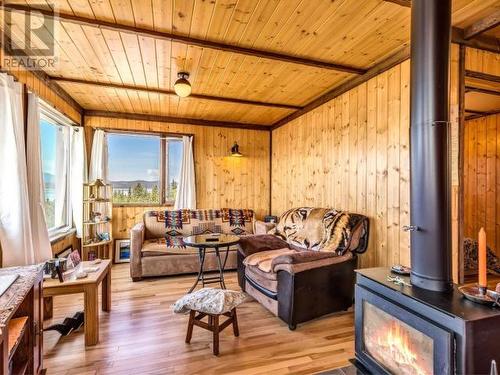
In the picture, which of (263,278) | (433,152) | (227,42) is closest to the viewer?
(433,152)

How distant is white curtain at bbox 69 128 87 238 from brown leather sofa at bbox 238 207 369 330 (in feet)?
8.11

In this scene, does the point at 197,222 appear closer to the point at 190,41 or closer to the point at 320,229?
the point at 320,229

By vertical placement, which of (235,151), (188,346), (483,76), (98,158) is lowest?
(188,346)

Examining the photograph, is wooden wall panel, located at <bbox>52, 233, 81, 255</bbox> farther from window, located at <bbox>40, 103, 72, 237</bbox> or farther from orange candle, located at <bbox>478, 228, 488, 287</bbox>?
orange candle, located at <bbox>478, 228, 488, 287</bbox>

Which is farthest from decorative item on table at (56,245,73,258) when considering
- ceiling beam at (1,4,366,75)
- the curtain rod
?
ceiling beam at (1,4,366,75)

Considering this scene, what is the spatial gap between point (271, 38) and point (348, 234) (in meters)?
1.97

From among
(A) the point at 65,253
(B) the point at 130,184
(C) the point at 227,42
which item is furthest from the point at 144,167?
(C) the point at 227,42

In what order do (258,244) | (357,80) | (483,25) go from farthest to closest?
1. (258,244)
2. (357,80)
3. (483,25)

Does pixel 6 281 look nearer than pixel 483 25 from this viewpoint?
Yes

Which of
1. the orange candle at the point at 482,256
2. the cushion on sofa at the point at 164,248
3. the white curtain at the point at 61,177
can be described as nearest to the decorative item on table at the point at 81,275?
the cushion on sofa at the point at 164,248

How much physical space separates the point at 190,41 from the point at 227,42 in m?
0.32

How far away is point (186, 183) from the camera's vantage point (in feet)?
16.1

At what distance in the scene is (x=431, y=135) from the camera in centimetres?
136

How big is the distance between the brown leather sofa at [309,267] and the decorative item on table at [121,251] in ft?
7.63
